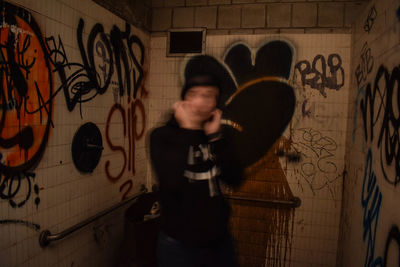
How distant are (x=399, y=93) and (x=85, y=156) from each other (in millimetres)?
2201

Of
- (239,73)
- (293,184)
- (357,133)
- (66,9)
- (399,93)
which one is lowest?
(293,184)

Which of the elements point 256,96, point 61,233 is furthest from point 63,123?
point 256,96

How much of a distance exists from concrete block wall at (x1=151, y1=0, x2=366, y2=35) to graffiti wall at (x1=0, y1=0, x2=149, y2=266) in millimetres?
601

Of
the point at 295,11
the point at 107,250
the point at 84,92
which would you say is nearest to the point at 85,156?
the point at 84,92

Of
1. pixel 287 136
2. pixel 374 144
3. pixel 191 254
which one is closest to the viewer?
pixel 191 254

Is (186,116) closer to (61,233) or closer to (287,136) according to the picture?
(61,233)

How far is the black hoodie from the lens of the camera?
145 centimetres

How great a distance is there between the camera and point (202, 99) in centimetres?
157

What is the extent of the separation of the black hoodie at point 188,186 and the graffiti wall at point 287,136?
5.12ft

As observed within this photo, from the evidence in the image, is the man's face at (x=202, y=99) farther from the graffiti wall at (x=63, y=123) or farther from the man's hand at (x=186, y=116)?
the graffiti wall at (x=63, y=123)

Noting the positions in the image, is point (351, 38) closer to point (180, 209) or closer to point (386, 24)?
point (386, 24)

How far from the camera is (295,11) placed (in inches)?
114

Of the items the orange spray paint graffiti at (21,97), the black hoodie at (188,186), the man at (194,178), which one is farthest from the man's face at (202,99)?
the orange spray paint graffiti at (21,97)

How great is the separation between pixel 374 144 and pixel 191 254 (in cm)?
143
